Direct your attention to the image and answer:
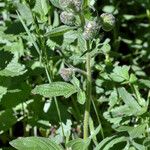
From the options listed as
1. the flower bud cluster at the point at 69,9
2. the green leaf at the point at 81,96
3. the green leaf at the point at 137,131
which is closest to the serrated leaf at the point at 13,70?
the green leaf at the point at 81,96

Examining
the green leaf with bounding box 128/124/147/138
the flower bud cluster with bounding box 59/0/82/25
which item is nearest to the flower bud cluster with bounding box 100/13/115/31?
the flower bud cluster with bounding box 59/0/82/25

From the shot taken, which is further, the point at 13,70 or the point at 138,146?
the point at 13,70

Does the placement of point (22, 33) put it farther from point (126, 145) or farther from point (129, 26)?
point (129, 26)

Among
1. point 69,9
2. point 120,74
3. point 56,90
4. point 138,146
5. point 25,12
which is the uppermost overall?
point 69,9

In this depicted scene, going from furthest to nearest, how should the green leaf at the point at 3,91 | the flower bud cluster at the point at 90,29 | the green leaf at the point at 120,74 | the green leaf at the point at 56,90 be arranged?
the green leaf at the point at 120,74 → the green leaf at the point at 3,91 → the green leaf at the point at 56,90 → the flower bud cluster at the point at 90,29

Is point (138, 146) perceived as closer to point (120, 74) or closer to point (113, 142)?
point (113, 142)

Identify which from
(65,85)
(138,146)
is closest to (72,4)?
(65,85)

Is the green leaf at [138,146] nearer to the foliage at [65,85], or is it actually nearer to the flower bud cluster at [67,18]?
the foliage at [65,85]

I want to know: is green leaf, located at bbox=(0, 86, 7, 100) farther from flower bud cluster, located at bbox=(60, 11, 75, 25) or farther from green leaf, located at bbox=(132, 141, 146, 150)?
green leaf, located at bbox=(132, 141, 146, 150)
